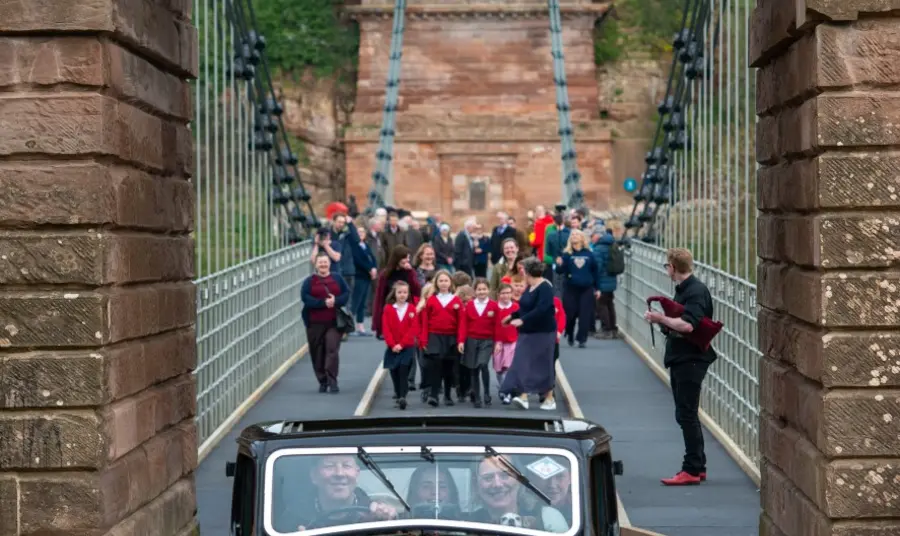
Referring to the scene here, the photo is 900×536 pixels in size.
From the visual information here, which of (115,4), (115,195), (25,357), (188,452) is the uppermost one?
(115,4)

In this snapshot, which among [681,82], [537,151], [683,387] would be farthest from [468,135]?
[683,387]

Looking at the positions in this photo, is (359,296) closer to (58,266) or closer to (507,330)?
(507,330)

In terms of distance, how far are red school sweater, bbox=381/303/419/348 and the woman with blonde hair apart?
5.88m

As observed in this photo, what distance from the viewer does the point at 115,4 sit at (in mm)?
9242

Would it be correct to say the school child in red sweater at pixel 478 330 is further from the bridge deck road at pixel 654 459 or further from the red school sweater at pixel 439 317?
the bridge deck road at pixel 654 459

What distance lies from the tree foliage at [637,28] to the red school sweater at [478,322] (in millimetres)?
40388

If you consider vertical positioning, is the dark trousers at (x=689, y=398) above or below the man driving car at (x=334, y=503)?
below

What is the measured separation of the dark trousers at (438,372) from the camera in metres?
20.1

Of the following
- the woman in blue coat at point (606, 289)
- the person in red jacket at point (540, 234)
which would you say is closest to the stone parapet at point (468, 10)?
the person in red jacket at point (540, 234)

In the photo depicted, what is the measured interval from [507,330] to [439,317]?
2.41 ft

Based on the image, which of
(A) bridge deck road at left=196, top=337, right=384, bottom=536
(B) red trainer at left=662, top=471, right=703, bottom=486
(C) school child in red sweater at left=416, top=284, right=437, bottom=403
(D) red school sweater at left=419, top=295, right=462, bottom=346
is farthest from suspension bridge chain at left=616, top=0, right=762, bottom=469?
(A) bridge deck road at left=196, top=337, right=384, bottom=536

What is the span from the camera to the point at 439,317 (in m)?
19.9

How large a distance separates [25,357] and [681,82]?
18.0m

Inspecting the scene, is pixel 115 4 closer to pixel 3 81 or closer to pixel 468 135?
pixel 3 81
